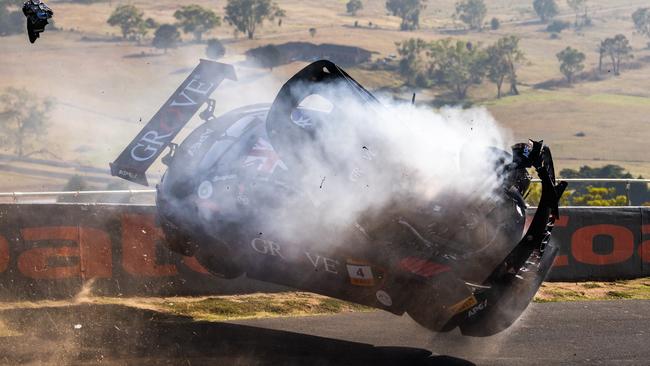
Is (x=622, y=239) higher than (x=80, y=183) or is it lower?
higher

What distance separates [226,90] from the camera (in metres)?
41.7

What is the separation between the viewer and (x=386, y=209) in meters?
8.29

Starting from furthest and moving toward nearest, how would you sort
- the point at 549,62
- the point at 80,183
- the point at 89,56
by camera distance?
1. the point at 549,62
2. the point at 89,56
3. the point at 80,183

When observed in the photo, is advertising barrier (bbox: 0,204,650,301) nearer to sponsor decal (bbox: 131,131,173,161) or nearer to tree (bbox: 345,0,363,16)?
sponsor decal (bbox: 131,131,173,161)

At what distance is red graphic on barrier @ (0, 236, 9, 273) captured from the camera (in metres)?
11.7

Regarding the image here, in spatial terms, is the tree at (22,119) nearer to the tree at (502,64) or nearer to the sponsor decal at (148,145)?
the tree at (502,64)

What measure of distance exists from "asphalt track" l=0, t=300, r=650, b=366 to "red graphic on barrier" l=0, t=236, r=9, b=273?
113cm

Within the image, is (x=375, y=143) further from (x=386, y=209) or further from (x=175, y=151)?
(x=175, y=151)

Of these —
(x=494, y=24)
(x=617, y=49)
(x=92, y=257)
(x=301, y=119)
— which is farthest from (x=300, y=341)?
(x=494, y=24)

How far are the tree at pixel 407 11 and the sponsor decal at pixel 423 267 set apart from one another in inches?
4299

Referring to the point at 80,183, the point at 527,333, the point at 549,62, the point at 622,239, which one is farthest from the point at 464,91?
the point at 527,333

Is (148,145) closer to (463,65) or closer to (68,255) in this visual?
(68,255)

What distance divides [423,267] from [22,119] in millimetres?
53296

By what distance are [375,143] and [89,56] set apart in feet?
234
